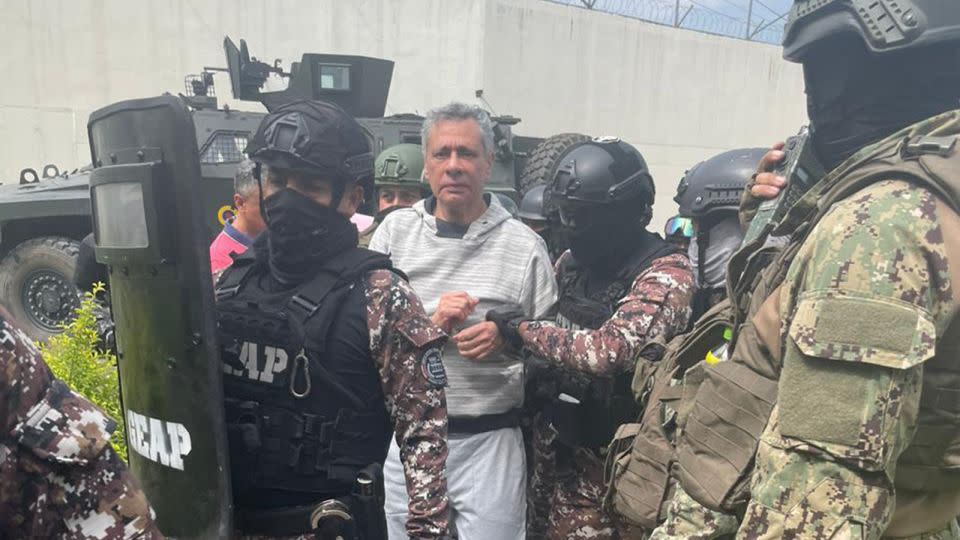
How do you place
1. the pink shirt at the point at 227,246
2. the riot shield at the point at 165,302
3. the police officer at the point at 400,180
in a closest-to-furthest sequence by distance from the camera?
the riot shield at the point at 165,302
the pink shirt at the point at 227,246
the police officer at the point at 400,180

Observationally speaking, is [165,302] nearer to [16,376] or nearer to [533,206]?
[16,376]

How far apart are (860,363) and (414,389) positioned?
1.04 metres

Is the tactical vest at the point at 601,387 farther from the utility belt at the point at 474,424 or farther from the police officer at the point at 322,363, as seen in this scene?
the police officer at the point at 322,363

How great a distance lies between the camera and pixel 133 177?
1530 mm

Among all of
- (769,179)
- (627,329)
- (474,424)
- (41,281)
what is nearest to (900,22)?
(769,179)

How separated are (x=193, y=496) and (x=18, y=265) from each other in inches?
240

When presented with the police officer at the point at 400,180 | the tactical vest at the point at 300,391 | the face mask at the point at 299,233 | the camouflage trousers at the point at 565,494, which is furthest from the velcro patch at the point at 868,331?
the police officer at the point at 400,180

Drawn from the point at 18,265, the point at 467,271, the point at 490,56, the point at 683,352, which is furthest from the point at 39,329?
the point at 490,56

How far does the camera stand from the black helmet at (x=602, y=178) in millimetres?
2496

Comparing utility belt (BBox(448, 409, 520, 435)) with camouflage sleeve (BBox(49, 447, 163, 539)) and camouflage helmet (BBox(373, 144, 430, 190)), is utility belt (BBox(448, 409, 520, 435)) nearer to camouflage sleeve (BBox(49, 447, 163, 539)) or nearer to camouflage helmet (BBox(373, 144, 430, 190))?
camouflage sleeve (BBox(49, 447, 163, 539))

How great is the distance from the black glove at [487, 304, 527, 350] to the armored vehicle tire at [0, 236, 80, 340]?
5.51 m

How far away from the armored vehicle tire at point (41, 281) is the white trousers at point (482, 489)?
535cm

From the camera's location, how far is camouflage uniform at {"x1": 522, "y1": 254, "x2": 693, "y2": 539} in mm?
2205

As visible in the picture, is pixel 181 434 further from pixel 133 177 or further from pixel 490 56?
pixel 490 56
